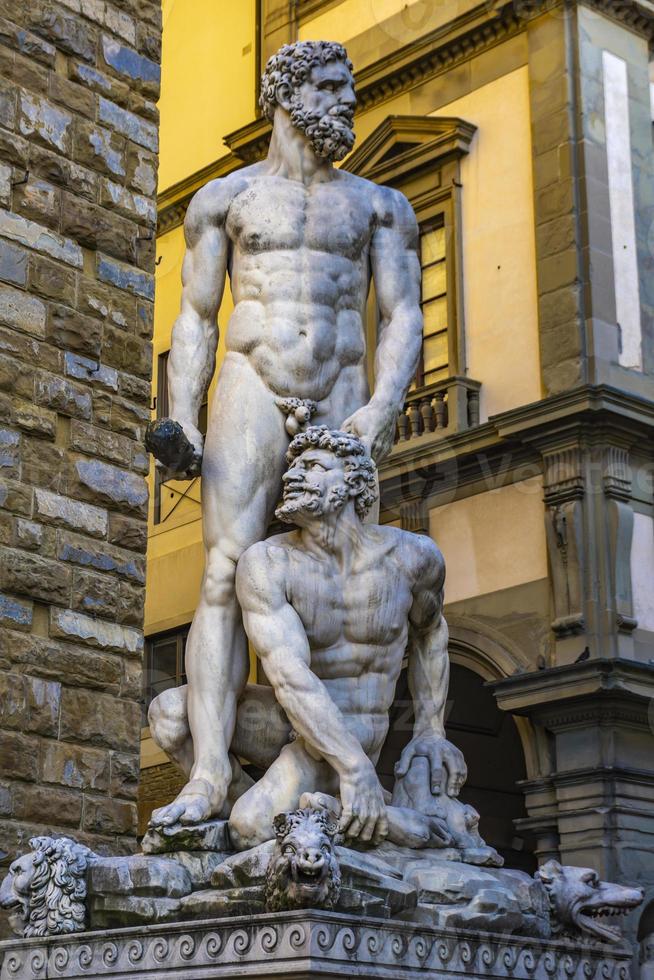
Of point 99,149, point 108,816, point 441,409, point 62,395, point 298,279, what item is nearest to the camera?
point 298,279

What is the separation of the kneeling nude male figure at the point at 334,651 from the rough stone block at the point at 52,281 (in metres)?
3.35

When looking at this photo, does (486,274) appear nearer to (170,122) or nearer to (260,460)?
(170,122)

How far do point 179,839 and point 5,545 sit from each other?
10.7 feet

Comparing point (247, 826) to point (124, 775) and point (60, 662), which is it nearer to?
point (60, 662)

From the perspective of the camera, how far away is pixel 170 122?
20875 millimetres

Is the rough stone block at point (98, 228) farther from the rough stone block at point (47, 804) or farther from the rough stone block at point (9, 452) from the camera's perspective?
the rough stone block at point (47, 804)

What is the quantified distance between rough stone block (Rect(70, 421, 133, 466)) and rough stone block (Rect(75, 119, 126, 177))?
137 centimetres

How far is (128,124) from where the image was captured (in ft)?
29.9

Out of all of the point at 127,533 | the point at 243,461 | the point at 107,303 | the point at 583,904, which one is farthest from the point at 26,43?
the point at 583,904

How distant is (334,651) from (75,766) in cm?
311

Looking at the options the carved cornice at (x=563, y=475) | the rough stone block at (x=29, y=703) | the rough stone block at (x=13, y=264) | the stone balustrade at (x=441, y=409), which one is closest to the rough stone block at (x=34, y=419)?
the rough stone block at (x=13, y=264)

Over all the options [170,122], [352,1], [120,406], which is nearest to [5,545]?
[120,406]

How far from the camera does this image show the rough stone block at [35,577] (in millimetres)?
7980

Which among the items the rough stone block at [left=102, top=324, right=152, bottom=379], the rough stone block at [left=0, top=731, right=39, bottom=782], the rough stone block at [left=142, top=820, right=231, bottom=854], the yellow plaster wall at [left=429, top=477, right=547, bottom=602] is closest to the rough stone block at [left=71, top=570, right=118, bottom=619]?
the rough stone block at [left=0, top=731, right=39, bottom=782]
